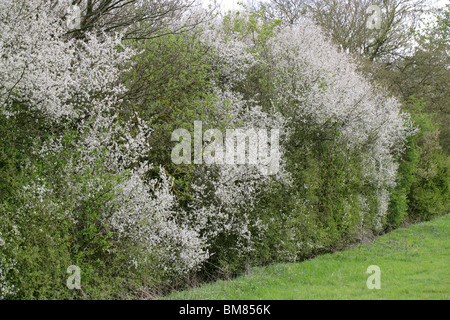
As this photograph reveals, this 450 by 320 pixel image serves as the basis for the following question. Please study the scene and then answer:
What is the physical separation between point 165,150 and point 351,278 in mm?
5296

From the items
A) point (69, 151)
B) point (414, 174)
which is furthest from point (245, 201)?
point (414, 174)

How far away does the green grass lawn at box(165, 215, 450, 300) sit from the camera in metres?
7.25

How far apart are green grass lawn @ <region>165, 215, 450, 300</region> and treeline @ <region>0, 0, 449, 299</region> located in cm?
104

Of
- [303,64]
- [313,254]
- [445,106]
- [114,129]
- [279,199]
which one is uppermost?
[445,106]

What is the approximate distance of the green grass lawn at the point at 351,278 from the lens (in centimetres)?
725

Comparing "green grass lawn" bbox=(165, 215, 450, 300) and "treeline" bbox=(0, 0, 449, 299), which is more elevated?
"treeline" bbox=(0, 0, 449, 299)

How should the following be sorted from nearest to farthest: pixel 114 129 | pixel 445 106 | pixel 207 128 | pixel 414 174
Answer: pixel 114 129 < pixel 207 128 < pixel 414 174 < pixel 445 106

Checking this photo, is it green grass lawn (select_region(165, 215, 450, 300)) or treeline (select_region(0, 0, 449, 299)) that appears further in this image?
green grass lawn (select_region(165, 215, 450, 300))

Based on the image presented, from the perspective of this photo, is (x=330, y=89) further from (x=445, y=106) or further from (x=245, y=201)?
(x=445, y=106)

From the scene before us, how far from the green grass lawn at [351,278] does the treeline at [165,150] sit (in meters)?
1.04

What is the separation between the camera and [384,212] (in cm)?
1634

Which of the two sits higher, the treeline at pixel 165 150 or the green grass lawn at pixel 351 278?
the treeline at pixel 165 150

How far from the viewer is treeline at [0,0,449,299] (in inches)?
267

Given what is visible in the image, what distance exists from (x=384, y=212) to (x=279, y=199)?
291 inches
